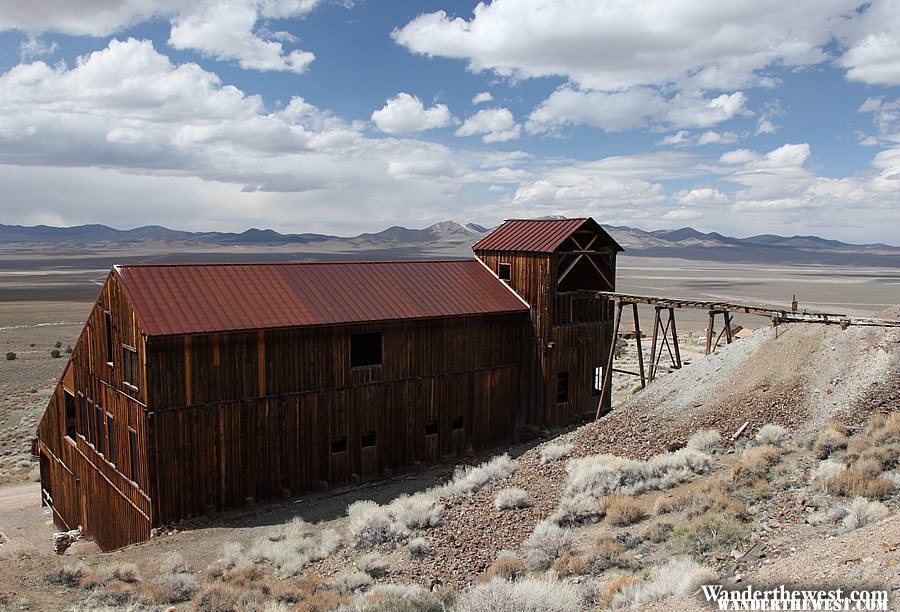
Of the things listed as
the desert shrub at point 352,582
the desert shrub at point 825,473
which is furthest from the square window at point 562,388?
the desert shrub at point 352,582

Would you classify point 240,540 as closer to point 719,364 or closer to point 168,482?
point 168,482

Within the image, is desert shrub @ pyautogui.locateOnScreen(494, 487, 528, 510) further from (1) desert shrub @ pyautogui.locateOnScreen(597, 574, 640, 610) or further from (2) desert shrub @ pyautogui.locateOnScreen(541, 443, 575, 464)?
(1) desert shrub @ pyautogui.locateOnScreen(597, 574, 640, 610)

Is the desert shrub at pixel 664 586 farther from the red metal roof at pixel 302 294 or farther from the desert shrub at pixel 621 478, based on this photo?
the red metal roof at pixel 302 294

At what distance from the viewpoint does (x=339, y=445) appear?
20.5 m

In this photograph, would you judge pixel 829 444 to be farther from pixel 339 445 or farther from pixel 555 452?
pixel 339 445

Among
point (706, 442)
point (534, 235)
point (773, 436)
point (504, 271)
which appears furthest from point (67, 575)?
point (534, 235)

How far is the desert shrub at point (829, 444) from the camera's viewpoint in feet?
46.5

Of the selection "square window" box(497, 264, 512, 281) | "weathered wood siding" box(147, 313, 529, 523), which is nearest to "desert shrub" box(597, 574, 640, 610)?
"weathered wood siding" box(147, 313, 529, 523)

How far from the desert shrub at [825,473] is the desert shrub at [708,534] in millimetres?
1990

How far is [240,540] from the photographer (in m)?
16.2

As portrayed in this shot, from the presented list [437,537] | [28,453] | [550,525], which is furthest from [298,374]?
[28,453]

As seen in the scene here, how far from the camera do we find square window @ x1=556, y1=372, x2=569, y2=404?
25.0 metres

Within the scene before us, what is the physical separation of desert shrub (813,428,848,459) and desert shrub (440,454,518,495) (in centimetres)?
698

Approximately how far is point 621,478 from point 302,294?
35.1 ft
